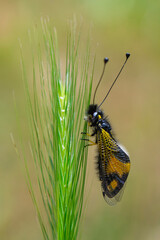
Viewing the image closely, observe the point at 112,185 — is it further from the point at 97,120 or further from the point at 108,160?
the point at 97,120

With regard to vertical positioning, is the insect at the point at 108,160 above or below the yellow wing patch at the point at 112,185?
above

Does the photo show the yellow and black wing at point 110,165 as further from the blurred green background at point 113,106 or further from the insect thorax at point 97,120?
the blurred green background at point 113,106

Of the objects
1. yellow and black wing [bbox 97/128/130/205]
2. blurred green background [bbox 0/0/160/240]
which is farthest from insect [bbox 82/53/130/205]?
blurred green background [bbox 0/0/160/240]

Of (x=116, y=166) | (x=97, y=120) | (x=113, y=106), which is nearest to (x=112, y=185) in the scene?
(x=116, y=166)

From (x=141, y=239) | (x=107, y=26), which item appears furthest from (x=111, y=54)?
(x=141, y=239)

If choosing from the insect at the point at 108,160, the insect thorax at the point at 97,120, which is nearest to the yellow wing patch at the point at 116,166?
the insect at the point at 108,160

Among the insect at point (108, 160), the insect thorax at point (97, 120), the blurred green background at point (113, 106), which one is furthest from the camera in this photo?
→ the blurred green background at point (113, 106)

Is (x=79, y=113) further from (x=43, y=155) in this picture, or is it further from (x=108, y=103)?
(x=108, y=103)
